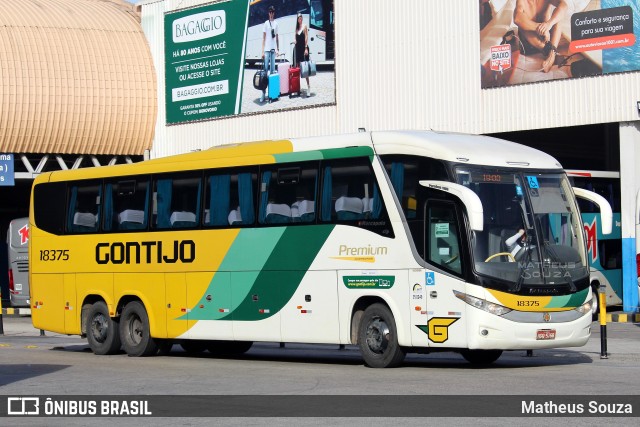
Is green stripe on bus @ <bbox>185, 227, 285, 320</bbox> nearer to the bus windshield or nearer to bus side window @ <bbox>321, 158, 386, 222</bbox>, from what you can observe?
bus side window @ <bbox>321, 158, 386, 222</bbox>

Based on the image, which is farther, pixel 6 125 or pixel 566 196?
pixel 6 125

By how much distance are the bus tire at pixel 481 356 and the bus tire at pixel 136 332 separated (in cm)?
607

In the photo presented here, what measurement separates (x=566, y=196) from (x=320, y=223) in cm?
372

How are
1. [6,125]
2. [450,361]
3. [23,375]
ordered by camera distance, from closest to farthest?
[23,375], [450,361], [6,125]

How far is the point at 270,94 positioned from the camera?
45.2 m

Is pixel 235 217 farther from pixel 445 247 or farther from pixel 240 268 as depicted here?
pixel 445 247

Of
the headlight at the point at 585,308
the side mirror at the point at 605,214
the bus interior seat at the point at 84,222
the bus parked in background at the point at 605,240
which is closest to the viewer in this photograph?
the headlight at the point at 585,308

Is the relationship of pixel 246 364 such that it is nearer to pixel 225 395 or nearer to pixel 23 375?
pixel 23 375

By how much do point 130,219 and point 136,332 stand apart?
2.04 metres

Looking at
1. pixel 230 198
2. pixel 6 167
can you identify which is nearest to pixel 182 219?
pixel 230 198

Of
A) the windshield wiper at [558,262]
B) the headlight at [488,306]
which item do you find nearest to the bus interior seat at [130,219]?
the headlight at [488,306]

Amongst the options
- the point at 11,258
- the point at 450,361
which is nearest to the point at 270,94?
the point at 11,258

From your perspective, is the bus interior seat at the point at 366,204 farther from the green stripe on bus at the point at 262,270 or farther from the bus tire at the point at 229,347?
the bus tire at the point at 229,347

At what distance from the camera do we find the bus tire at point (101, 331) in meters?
23.3
